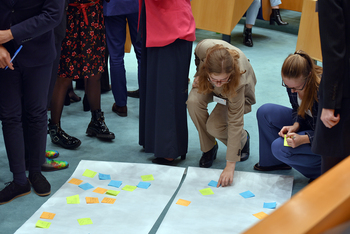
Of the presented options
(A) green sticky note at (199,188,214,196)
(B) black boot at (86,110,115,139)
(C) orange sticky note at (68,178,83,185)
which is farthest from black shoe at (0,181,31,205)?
(A) green sticky note at (199,188,214,196)

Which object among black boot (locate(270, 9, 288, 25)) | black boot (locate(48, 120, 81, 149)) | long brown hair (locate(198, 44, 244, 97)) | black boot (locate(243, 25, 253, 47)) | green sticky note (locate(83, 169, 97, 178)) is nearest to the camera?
long brown hair (locate(198, 44, 244, 97))

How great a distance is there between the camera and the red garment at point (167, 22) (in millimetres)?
1961

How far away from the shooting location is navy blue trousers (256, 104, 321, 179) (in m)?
1.88

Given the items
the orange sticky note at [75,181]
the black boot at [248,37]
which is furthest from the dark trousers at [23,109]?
the black boot at [248,37]

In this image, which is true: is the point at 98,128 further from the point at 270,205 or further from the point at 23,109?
the point at 270,205

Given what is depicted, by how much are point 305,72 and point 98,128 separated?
1397mm

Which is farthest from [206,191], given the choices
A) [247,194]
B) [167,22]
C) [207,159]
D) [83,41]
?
[83,41]

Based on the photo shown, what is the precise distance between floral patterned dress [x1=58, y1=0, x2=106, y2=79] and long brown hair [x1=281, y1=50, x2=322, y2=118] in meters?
1.21

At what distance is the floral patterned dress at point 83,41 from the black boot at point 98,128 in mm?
295

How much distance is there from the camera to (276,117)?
2031 millimetres

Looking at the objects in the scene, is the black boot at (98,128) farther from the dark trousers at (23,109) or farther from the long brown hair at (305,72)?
the long brown hair at (305,72)

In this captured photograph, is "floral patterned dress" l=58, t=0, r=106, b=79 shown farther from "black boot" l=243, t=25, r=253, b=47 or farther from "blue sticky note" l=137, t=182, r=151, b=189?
"black boot" l=243, t=25, r=253, b=47

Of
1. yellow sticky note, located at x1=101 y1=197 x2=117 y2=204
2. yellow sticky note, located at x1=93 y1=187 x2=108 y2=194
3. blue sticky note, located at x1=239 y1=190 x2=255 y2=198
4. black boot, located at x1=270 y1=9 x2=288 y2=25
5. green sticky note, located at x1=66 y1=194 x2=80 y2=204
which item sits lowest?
yellow sticky note, located at x1=93 y1=187 x2=108 y2=194

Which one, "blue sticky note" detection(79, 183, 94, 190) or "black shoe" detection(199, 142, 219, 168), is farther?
"black shoe" detection(199, 142, 219, 168)
